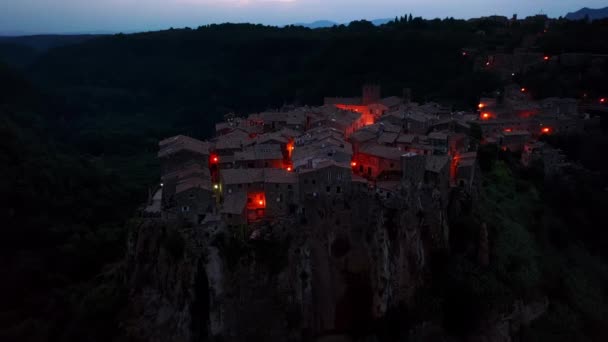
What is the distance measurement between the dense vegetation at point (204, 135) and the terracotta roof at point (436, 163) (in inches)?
122

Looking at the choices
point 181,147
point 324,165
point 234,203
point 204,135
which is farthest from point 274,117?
point 204,135

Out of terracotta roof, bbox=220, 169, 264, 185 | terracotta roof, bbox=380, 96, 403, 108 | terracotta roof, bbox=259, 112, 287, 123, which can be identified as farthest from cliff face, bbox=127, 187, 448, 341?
terracotta roof, bbox=380, 96, 403, 108

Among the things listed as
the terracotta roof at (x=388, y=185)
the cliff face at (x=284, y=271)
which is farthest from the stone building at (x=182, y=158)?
the terracotta roof at (x=388, y=185)

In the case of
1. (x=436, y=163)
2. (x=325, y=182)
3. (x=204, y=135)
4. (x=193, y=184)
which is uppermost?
(x=204, y=135)

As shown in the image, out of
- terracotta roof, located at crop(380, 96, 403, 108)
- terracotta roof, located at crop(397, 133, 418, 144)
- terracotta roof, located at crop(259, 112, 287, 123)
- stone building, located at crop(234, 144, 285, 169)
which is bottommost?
stone building, located at crop(234, 144, 285, 169)

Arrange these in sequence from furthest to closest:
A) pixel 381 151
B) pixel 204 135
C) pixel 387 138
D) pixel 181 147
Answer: pixel 204 135
pixel 387 138
pixel 181 147
pixel 381 151

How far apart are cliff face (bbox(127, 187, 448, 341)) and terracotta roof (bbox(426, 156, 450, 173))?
1242 mm

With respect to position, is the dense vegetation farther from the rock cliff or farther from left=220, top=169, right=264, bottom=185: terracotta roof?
left=220, top=169, right=264, bottom=185: terracotta roof

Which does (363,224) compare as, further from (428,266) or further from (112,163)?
(112,163)

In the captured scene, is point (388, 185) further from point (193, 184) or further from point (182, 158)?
point (182, 158)

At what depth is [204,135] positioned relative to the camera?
223 ft

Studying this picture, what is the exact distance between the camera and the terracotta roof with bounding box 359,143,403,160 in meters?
27.1

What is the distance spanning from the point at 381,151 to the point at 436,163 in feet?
10.4

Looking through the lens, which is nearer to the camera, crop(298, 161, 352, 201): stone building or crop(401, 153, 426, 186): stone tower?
crop(298, 161, 352, 201): stone building
